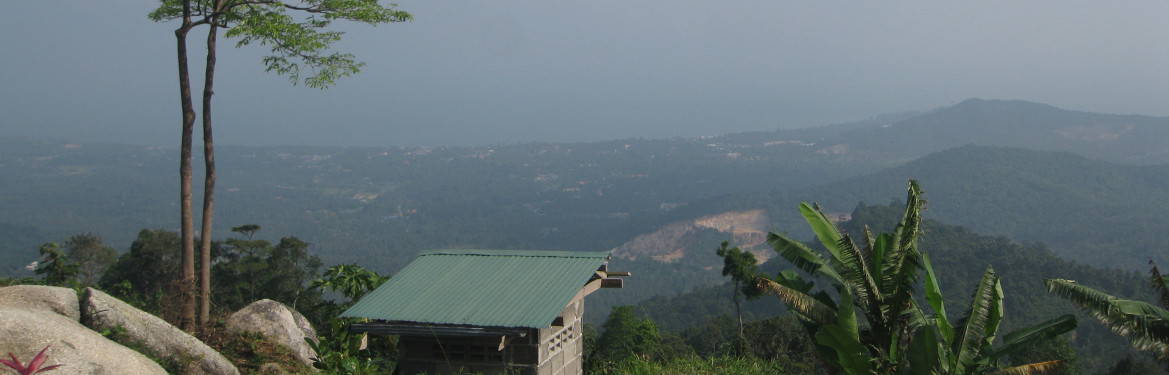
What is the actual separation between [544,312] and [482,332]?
3.12 ft

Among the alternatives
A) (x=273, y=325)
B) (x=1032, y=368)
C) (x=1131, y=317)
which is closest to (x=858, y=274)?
(x=1032, y=368)

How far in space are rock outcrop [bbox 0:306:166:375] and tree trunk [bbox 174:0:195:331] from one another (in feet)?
14.2

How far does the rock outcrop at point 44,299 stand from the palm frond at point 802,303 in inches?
312

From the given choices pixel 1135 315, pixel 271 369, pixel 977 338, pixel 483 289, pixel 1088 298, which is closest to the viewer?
pixel 1135 315

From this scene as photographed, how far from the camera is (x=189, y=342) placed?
9.77 meters

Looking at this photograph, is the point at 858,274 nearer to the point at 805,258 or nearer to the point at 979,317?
the point at 805,258

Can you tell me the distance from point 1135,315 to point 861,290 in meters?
2.70

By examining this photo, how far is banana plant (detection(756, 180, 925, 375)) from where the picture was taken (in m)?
9.47

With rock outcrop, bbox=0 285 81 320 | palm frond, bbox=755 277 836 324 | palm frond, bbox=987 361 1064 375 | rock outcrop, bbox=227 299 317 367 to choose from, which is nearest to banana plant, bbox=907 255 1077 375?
palm frond, bbox=987 361 1064 375

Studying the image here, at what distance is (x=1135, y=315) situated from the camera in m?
8.48

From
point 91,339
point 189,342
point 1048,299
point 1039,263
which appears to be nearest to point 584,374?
point 189,342

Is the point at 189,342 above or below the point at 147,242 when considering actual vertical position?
above

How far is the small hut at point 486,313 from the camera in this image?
12312 mm

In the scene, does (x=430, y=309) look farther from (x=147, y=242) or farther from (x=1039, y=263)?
(x=1039, y=263)
